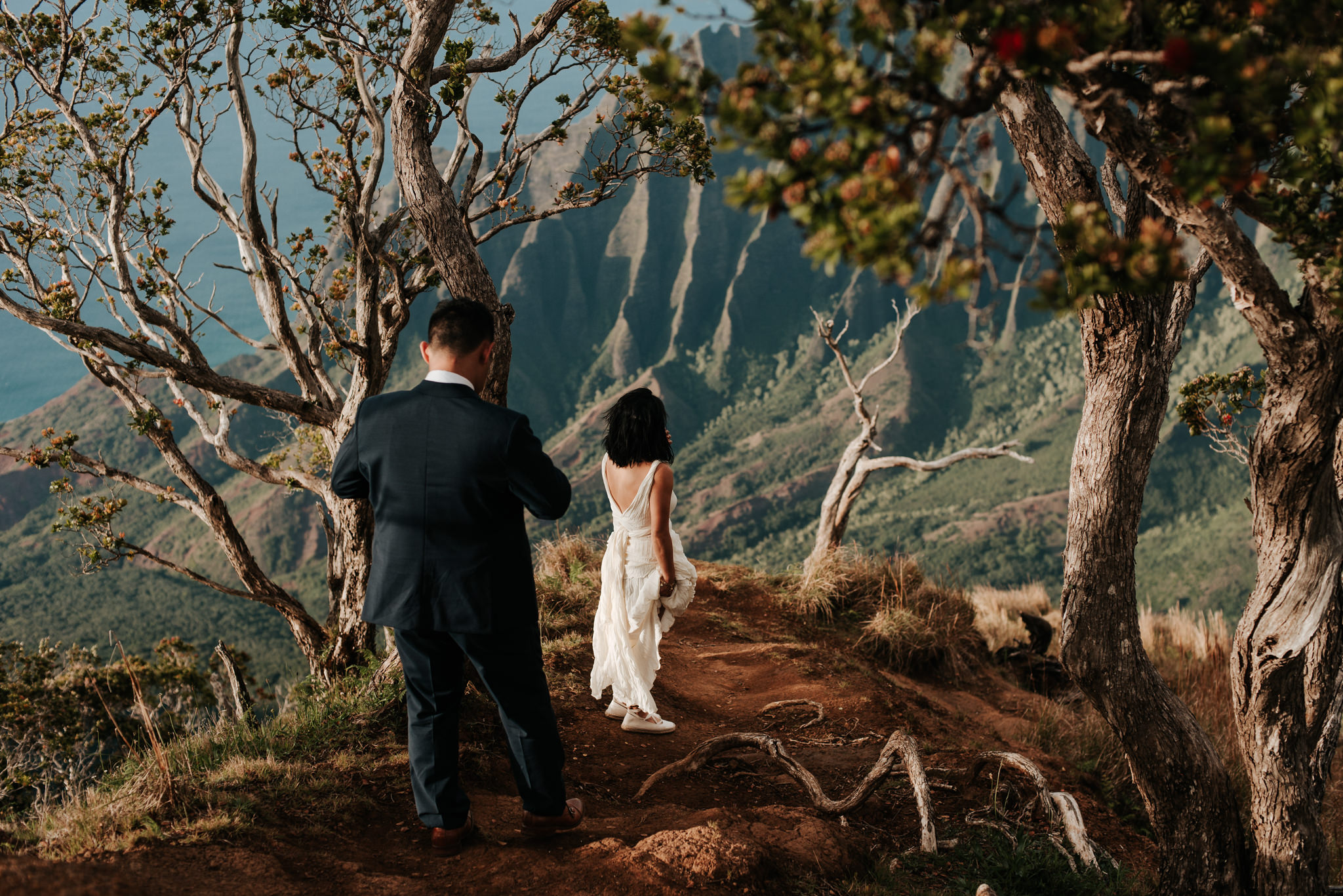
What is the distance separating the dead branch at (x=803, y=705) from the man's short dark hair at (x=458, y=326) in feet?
12.2

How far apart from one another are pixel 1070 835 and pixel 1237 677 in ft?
3.30

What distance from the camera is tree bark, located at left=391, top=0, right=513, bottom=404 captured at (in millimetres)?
4230

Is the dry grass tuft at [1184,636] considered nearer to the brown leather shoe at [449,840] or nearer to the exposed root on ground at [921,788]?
the exposed root on ground at [921,788]

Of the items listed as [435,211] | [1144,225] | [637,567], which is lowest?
[637,567]

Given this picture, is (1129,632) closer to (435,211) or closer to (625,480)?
(625,480)

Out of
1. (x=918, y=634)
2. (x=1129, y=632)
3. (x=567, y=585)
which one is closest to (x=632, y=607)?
(x=1129, y=632)

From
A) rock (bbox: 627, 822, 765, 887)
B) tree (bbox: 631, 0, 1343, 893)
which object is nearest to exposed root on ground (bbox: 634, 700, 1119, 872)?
tree (bbox: 631, 0, 1343, 893)

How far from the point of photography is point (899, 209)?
1471 millimetres

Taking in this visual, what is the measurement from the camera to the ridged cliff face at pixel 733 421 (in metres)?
51.6

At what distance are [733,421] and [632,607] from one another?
8671cm

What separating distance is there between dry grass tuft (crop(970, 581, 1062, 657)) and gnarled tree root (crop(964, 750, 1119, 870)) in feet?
19.0

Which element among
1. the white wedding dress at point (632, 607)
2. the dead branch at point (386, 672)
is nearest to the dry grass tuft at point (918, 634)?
the white wedding dress at point (632, 607)

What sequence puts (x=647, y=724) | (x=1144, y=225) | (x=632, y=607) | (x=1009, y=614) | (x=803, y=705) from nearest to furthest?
(x=1144, y=225) → (x=632, y=607) → (x=647, y=724) → (x=803, y=705) → (x=1009, y=614)

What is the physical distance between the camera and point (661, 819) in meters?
3.55
